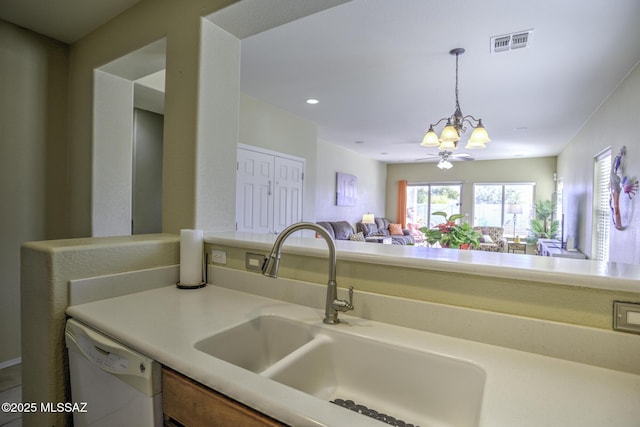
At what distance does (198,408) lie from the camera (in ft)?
2.54

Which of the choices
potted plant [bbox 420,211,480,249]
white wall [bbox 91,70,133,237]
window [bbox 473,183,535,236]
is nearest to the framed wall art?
window [bbox 473,183,535,236]

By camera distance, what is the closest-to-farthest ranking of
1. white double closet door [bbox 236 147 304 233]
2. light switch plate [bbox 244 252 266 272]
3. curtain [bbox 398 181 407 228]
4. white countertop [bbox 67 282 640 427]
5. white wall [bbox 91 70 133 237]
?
white countertop [bbox 67 282 640 427] → light switch plate [bbox 244 252 266 272] → white wall [bbox 91 70 133 237] → white double closet door [bbox 236 147 304 233] → curtain [bbox 398 181 407 228]

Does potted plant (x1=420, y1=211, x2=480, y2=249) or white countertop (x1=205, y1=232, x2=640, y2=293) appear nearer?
white countertop (x1=205, y1=232, x2=640, y2=293)

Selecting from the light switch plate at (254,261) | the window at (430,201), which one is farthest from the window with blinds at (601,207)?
the window at (430,201)

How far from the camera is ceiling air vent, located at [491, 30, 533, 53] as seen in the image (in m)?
2.47

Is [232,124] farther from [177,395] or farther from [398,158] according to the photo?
[398,158]

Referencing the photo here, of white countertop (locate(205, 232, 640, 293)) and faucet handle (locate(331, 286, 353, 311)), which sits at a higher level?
white countertop (locate(205, 232, 640, 293))

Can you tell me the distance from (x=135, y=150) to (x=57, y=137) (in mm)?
932

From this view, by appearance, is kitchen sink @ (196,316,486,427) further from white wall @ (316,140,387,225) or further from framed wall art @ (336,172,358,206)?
framed wall art @ (336,172,358,206)

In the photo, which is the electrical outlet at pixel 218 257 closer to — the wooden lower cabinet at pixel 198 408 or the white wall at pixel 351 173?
the wooden lower cabinet at pixel 198 408

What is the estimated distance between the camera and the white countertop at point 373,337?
2.07 ft

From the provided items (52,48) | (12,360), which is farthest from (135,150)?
(12,360)

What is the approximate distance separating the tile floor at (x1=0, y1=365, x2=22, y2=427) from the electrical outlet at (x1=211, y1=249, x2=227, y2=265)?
158cm

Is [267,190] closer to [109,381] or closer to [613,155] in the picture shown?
[109,381]
